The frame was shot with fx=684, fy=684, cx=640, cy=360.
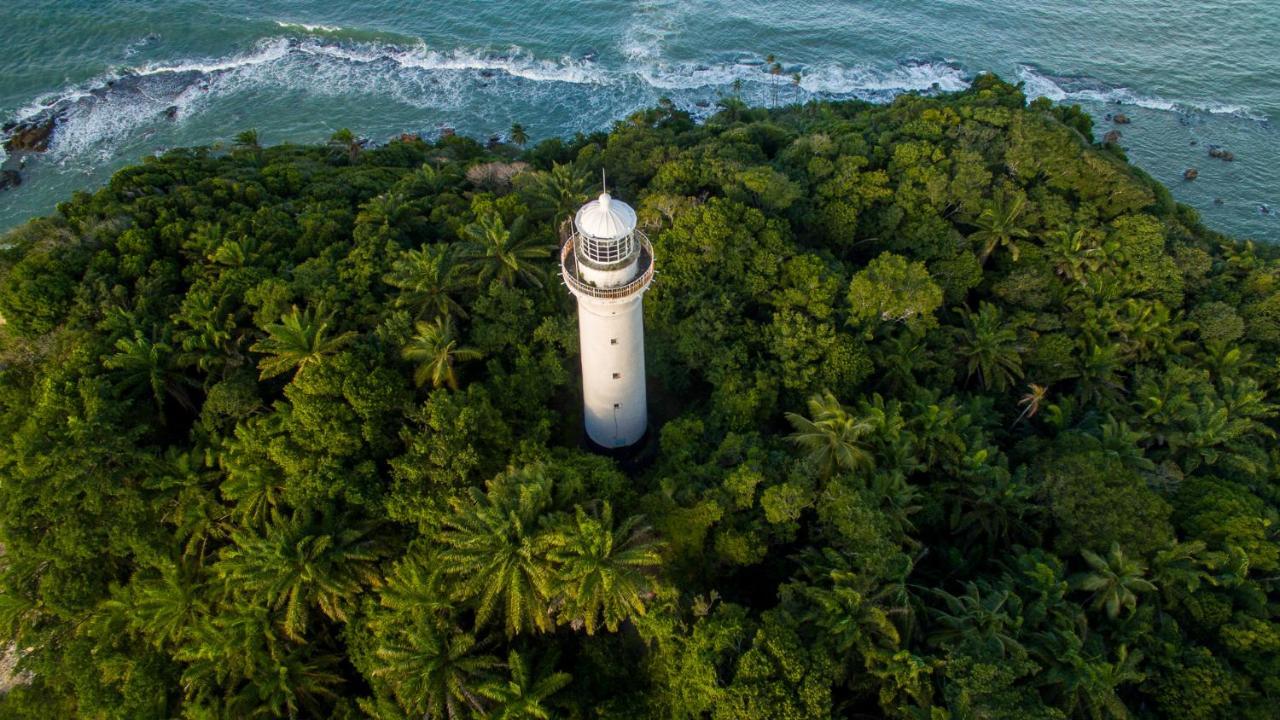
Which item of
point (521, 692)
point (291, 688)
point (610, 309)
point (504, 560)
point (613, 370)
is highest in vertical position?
point (610, 309)

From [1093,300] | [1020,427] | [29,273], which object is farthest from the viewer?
[1093,300]

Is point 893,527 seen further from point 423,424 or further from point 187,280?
point 187,280

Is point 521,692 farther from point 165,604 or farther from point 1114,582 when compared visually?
point 1114,582

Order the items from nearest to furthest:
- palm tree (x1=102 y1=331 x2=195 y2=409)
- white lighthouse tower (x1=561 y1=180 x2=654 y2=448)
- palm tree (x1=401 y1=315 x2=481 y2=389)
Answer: white lighthouse tower (x1=561 y1=180 x2=654 y2=448) < palm tree (x1=102 y1=331 x2=195 y2=409) < palm tree (x1=401 y1=315 x2=481 y2=389)

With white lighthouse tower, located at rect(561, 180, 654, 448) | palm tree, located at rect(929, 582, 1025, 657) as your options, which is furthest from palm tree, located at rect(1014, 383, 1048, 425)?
white lighthouse tower, located at rect(561, 180, 654, 448)

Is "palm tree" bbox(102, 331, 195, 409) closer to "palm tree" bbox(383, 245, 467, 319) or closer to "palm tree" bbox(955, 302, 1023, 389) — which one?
"palm tree" bbox(383, 245, 467, 319)

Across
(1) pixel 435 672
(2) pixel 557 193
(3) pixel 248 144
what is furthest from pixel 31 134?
(1) pixel 435 672

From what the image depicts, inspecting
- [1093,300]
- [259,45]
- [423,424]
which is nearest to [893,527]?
[423,424]
